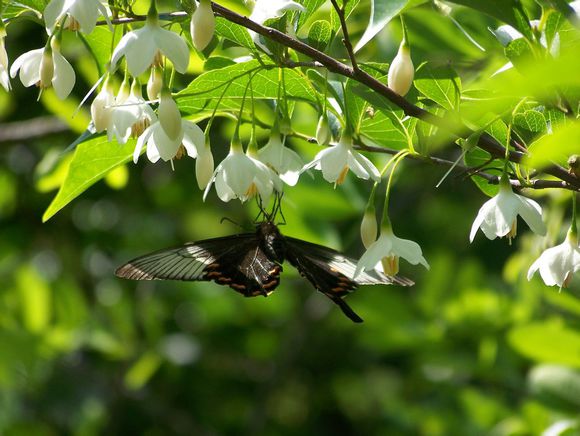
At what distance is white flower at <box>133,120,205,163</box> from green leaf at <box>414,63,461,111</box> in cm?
55

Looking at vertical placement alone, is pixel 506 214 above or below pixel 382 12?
below

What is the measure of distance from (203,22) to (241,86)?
366mm

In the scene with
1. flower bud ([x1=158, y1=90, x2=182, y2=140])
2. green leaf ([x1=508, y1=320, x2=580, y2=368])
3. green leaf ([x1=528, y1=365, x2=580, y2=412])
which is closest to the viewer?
flower bud ([x1=158, y1=90, x2=182, y2=140])

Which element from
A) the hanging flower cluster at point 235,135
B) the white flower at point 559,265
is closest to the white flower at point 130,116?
the hanging flower cluster at point 235,135

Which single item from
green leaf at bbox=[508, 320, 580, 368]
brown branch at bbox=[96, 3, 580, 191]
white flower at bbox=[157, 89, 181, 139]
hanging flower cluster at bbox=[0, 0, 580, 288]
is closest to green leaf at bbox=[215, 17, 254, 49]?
hanging flower cluster at bbox=[0, 0, 580, 288]

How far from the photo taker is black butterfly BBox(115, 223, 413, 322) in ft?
8.09

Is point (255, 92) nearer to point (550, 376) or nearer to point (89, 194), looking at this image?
point (550, 376)

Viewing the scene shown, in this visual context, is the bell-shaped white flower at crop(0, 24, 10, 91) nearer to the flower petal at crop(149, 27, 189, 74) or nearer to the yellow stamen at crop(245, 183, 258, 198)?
the flower petal at crop(149, 27, 189, 74)

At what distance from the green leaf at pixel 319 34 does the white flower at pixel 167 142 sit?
0.35m

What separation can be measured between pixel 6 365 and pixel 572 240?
12.2 ft

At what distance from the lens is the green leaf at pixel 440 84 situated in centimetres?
203

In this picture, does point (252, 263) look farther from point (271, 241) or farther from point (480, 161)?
point (480, 161)

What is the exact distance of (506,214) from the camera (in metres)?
2.06

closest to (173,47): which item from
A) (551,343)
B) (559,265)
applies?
(559,265)
